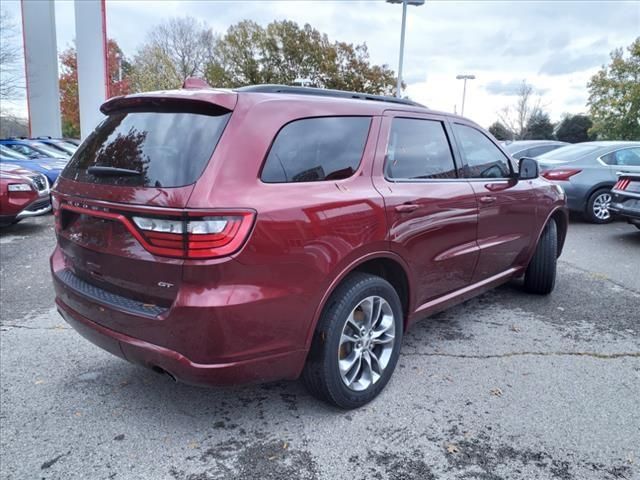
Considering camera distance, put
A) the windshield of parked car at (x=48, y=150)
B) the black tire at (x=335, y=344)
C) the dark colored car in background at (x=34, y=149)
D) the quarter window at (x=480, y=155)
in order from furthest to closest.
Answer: the windshield of parked car at (x=48, y=150) → the dark colored car in background at (x=34, y=149) → the quarter window at (x=480, y=155) → the black tire at (x=335, y=344)

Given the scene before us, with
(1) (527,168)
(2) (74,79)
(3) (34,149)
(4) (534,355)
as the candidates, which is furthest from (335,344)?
(2) (74,79)

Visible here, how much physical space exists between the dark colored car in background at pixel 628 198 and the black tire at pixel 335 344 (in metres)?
6.05

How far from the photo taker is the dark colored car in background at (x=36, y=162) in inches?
418

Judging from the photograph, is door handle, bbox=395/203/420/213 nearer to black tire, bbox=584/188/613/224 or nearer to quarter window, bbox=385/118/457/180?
quarter window, bbox=385/118/457/180

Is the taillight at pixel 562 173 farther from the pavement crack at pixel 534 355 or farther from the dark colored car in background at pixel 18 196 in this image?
the dark colored car in background at pixel 18 196

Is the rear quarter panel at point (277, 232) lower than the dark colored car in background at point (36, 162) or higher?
higher

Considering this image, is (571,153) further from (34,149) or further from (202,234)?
(34,149)

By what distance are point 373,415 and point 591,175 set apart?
8.03 meters

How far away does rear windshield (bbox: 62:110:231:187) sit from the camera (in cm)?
231

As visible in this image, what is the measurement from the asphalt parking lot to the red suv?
1.14 ft

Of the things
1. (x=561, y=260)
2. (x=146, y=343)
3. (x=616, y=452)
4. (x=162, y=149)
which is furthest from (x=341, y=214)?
(x=561, y=260)

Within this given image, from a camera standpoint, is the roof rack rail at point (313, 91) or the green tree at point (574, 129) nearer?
the roof rack rail at point (313, 91)

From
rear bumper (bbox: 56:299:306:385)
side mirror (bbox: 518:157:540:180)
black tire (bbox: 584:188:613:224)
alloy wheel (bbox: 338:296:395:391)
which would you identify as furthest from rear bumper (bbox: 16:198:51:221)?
black tire (bbox: 584:188:613:224)

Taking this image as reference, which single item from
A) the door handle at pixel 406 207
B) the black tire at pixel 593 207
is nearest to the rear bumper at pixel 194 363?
the door handle at pixel 406 207
